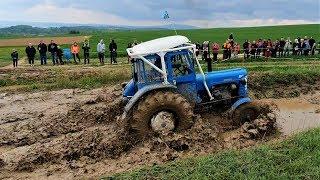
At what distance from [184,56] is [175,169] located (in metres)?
4.43

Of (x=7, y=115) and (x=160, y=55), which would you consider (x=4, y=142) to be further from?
(x=160, y=55)

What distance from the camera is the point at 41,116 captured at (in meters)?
16.3

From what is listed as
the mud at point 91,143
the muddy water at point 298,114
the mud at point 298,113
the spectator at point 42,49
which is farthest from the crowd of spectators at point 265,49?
the mud at point 91,143

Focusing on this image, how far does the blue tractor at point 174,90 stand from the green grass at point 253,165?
269cm

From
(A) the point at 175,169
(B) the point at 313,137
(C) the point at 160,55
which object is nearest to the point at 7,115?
(C) the point at 160,55

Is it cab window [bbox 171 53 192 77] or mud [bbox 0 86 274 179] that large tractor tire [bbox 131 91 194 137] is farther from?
cab window [bbox 171 53 192 77]

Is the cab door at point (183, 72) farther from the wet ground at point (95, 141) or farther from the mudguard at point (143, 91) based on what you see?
the wet ground at point (95, 141)

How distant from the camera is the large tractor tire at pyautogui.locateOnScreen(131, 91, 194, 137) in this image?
40.8 ft

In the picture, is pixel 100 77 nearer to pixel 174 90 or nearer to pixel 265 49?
pixel 174 90

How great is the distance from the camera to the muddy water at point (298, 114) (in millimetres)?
14008

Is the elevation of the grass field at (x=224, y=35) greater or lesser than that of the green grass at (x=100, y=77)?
greater

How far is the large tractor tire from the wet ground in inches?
11.8

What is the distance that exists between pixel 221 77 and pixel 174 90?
163cm

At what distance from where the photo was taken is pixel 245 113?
1363cm
